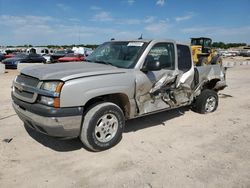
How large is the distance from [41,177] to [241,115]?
5.33 metres

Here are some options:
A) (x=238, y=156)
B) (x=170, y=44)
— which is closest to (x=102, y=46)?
(x=170, y=44)

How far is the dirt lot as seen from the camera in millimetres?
3273

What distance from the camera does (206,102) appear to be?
640 centimetres

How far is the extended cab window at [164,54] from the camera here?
483 cm

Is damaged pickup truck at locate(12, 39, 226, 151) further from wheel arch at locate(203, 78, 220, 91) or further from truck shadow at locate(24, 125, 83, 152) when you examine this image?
wheel arch at locate(203, 78, 220, 91)

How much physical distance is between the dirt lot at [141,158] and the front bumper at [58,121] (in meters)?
0.48

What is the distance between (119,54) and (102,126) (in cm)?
161

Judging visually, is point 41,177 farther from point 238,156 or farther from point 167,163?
point 238,156

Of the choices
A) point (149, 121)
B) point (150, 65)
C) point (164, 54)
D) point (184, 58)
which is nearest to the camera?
point (150, 65)

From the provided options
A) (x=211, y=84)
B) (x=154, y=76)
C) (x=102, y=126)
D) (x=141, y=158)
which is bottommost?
(x=141, y=158)

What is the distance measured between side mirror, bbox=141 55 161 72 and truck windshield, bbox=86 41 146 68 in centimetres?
20

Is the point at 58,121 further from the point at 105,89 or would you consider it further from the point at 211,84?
the point at 211,84

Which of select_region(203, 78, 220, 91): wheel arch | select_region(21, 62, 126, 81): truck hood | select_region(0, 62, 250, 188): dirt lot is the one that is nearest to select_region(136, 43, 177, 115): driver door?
select_region(21, 62, 126, 81): truck hood

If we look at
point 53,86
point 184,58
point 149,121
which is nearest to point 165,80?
point 184,58
